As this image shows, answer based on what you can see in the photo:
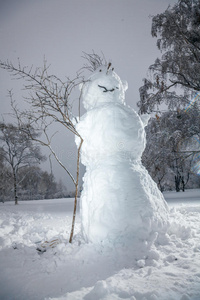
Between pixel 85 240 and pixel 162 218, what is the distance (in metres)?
1.19

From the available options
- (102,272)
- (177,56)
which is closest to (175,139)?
(177,56)

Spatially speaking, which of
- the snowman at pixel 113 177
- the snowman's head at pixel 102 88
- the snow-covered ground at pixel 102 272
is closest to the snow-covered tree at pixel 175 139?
the snowman's head at pixel 102 88

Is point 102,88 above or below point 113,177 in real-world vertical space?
above

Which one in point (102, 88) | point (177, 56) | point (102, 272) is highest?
point (177, 56)

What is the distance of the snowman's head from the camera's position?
9.99ft

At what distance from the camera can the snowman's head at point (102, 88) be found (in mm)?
3045

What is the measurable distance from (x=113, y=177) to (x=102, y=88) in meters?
1.61

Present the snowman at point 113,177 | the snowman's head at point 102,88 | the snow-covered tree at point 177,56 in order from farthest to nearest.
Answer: the snow-covered tree at point 177,56 < the snowman's head at point 102,88 < the snowman at point 113,177

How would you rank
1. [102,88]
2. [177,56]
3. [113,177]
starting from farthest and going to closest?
[177,56] < [102,88] < [113,177]

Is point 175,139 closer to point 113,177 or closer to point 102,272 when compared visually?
point 113,177

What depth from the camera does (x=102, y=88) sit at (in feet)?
9.99

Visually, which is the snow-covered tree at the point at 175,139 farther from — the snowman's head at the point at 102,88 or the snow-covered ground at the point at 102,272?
the snow-covered ground at the point at 102,272

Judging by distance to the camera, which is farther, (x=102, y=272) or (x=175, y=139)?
(x=175, y=139)

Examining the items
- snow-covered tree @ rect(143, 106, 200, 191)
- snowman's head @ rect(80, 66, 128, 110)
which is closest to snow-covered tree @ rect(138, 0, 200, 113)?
snow-covered tree @ rect(143, 106, 200, 191)
